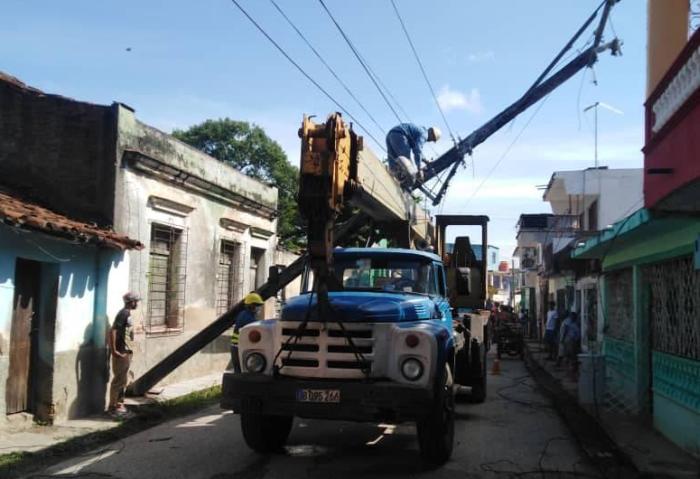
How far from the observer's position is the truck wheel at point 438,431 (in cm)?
685

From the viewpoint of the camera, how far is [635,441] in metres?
8.88

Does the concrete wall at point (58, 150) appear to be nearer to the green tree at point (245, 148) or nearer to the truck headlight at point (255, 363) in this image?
the truck headlight at point (255, 363)

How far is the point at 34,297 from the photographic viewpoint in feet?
31.6

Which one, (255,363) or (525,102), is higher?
(525,102)

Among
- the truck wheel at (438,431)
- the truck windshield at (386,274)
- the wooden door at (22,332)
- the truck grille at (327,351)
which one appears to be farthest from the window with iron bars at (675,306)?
the wooden door at (22,332)

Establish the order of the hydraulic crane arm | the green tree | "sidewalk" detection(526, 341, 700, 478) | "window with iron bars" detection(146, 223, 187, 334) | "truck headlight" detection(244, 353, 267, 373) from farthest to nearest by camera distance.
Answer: the green tree < the hydraulic crane arm < "window with iron bars" detection(146, 223, 187, 334) < "sidewalk" detection(526, 341, 700, 478) < "truck headlight" detection(244, 353, 267, 373)

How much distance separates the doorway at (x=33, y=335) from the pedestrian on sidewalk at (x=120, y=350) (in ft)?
3.45

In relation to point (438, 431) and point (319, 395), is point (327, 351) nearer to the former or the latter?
point (319, 395)

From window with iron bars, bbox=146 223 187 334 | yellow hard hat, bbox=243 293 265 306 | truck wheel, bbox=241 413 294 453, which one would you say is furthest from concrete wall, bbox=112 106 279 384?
truck wheel, bbox=241 413 294 453

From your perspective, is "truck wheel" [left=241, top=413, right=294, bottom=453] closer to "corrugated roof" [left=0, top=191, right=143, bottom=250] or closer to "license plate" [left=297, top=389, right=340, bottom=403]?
"license plate" [left=297, top=389, right=340, bottom=403]

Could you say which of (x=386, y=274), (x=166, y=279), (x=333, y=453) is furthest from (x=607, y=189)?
(x=333, y=453)

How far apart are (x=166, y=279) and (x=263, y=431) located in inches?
265

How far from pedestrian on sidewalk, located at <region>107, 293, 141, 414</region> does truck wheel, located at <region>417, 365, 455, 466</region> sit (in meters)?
5.28

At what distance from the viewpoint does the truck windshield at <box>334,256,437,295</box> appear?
8.31m
